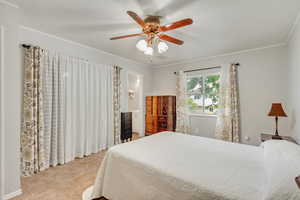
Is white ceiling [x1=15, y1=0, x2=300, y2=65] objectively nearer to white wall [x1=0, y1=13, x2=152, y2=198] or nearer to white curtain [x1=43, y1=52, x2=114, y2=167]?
white wall [x1=0, y1=13, x2=152, y2=198]

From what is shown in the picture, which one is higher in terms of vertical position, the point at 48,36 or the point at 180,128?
the point at 48,36

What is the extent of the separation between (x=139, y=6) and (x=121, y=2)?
24cm

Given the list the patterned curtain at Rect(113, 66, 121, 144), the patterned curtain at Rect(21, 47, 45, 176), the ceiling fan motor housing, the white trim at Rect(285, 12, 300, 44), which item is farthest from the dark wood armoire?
the patterned curtain at Rect(21, 47, 45, 176)

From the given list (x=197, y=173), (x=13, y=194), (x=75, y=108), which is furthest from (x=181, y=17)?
(x=13, y=194)

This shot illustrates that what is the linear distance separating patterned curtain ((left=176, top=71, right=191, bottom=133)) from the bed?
238cm

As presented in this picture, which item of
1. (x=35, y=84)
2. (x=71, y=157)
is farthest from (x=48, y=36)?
(x=71, y=157)

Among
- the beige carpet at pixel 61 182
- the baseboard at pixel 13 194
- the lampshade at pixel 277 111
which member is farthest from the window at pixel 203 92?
the baseboard at pixel 13 194

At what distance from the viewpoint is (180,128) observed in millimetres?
4598

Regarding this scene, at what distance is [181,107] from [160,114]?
2.41 ft

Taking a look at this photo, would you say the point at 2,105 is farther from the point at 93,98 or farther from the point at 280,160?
the point at 280,160

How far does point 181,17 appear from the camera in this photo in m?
2.15

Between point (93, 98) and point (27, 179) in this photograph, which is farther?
point (93, 98)

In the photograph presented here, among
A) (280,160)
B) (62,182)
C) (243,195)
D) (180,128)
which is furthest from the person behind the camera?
(180,128)

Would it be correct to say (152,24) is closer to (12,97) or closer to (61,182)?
(12,97)
